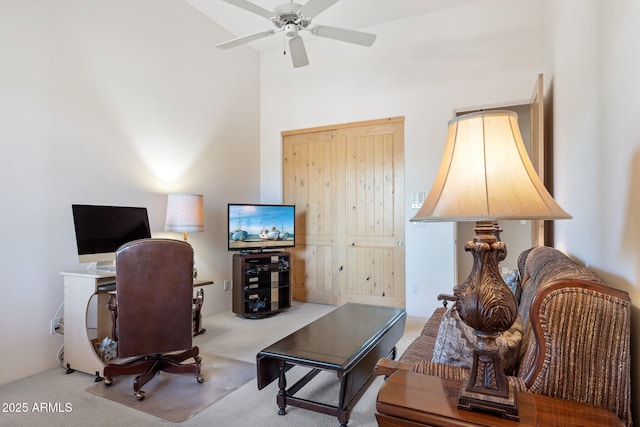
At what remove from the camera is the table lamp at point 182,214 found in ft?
11.8

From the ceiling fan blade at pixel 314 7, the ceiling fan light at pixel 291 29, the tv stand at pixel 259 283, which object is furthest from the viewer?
the tv stand at pixel 259 283

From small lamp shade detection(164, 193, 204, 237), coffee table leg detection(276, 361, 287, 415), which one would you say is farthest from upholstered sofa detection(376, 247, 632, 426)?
small lamp shade detection(164, 193, 204, 237)

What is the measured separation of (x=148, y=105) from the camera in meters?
3.70

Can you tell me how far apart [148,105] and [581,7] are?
11.8 ft

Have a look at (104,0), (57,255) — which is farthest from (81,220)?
(104,0)

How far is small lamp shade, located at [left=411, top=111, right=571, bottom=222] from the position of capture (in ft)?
3.15

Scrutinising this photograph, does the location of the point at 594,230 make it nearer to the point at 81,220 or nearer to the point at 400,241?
the point at 400,241

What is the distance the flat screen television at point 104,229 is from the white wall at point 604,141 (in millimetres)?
3147

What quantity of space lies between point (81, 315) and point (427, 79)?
13.8 ft

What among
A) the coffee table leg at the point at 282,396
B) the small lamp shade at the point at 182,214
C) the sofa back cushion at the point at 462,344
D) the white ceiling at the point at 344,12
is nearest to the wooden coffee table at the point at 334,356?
the coffee table leg at the point at 282,396

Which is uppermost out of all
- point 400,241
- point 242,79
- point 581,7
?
point 242,79

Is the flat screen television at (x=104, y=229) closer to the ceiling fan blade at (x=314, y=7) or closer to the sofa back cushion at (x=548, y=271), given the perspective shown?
the ceiling fan blade at (x=314, y=7)

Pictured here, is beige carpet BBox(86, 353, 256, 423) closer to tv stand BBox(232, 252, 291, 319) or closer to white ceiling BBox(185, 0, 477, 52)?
tv stand BBox(232, 252, 291, 319)

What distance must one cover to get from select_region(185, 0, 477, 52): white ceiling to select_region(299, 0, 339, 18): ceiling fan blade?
4.64ft
